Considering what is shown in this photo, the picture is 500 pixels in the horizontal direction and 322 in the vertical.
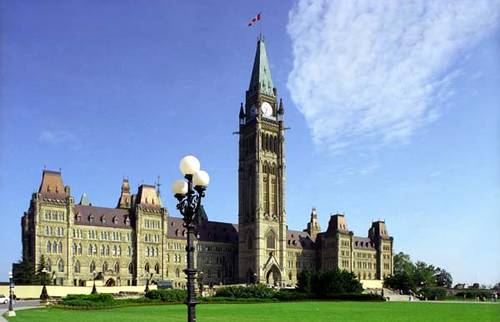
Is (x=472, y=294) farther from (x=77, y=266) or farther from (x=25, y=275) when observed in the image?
(x=25, y=275)

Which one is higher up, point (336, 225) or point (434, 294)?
point (336, 225)

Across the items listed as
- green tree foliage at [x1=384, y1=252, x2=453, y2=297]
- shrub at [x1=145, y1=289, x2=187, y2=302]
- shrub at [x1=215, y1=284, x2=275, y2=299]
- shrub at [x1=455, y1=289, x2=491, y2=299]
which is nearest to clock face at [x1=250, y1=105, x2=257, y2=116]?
green tree foliage at [x1=384, y1=252, x2=453, y2=297]

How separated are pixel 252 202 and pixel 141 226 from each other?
81.6ft

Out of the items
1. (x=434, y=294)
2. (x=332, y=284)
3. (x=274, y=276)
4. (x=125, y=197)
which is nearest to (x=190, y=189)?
(x=332, y=284)

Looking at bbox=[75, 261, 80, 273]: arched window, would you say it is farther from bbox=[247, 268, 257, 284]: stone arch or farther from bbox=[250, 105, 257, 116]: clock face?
bbox=[250, 105, 257, 116]: clock face

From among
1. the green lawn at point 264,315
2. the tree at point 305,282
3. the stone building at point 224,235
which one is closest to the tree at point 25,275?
the stone building at point 224,235

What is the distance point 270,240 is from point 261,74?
3586 cm

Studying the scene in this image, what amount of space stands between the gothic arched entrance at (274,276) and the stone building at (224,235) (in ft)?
0.77

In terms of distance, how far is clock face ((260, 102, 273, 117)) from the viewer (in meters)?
126

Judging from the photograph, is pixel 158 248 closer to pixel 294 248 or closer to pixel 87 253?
pixel 87 253

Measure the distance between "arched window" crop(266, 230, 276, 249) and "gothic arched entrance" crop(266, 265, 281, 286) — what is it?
168 inches

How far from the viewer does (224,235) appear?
12850cm

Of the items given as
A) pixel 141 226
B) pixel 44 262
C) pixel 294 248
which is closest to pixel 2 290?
pixel 44 262

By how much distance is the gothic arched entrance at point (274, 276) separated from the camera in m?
118
